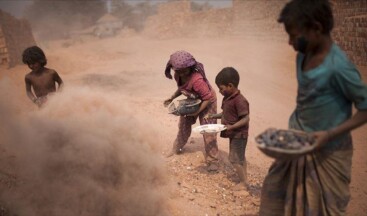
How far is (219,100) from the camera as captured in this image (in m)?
7.98

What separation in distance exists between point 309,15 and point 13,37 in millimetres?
12902

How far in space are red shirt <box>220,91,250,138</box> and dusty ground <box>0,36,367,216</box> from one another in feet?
2.44

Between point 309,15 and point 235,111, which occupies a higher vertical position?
point 309,15

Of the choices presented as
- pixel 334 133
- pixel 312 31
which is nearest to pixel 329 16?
pixel 312 31

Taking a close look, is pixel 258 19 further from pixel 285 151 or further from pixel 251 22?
pixel 285 151

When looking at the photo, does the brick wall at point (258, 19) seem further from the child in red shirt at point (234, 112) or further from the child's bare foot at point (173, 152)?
the child in red shirt at point (234, 112)

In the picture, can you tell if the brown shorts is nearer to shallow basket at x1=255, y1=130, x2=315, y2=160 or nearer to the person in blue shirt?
the person in blue shirt

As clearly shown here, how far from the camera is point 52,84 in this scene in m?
4.49

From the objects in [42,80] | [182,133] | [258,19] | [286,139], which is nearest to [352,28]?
[182,133]

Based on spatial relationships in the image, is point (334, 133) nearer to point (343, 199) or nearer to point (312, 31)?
point (343, 199)

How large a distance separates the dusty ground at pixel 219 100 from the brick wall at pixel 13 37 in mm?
622

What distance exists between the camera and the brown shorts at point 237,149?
368cm

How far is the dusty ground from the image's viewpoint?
365 centimetres

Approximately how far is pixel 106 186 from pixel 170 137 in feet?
8.98
